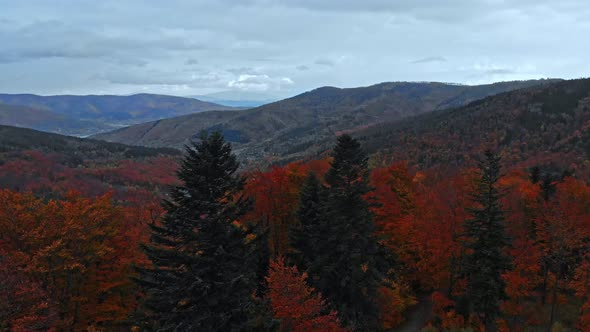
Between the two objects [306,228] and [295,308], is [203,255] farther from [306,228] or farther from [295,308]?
[306,228]

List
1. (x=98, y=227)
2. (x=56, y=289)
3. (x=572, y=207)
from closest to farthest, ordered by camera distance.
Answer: (x=56, y=289), (x=98, y=227), (x=572, y=207)

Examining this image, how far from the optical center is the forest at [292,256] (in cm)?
1777

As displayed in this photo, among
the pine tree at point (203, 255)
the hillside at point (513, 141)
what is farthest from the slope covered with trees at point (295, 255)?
the hillside at point (513, 141)

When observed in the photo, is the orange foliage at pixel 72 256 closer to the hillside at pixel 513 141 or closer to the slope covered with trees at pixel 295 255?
the slope covered with trees at pixel 295 255

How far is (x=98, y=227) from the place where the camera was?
30.0 meters

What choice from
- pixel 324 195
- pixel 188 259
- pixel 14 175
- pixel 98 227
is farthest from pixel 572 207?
pixel 14 175

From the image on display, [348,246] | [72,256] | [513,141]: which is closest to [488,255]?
[348,246]

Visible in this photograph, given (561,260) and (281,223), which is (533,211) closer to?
(561,260)

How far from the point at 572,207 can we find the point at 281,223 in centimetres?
2721

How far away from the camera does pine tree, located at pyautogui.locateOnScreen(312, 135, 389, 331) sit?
3022 cm

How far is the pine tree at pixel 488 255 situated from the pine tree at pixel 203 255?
66.7 feet

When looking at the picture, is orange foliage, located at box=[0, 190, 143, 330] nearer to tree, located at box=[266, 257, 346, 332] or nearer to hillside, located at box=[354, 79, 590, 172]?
tree, located at box=[266, 257, 346, 332]

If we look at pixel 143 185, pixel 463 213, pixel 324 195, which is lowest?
pixel 143 185

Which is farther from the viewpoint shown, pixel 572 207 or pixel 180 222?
pixel 572 207
